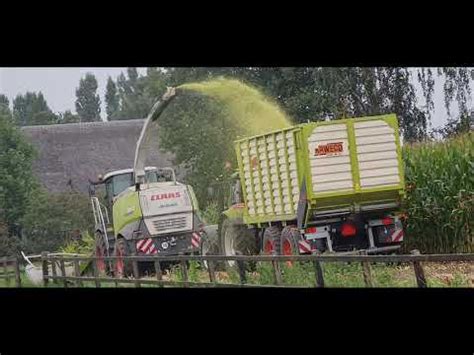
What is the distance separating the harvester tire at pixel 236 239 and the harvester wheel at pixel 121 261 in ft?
2.49

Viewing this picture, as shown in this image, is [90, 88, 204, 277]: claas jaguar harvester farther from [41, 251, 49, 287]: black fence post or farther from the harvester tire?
[41, 251, 49, 287]: black fence post

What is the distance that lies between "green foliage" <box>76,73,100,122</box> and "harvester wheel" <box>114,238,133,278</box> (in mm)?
971

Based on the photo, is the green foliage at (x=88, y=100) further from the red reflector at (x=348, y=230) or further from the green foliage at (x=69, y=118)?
the red reflector at (x=348, y=230)

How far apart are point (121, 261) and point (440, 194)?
2478 millimetres

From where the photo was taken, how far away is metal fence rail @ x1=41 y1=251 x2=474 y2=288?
8695 millimetres

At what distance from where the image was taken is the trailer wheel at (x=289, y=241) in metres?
9.09

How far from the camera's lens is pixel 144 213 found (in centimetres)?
978

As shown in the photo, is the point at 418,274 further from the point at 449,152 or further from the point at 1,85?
the point at 1,85

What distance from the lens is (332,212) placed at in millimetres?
8938

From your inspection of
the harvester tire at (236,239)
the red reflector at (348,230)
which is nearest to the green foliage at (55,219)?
the harvester tire at (236,239)

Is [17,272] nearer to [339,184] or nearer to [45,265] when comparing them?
[45,265]

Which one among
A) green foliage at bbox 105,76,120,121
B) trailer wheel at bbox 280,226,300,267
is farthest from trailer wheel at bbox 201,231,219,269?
green foliage at bbox 105,76,120,121
